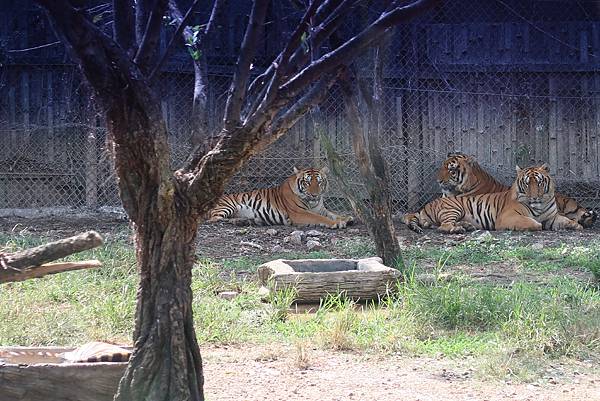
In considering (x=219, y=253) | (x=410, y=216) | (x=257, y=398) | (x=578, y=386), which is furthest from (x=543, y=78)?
(x=257, y=398)

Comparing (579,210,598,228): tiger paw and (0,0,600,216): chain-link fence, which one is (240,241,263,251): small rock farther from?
(579,210,598,228): tiger paw

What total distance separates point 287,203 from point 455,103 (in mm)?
2694

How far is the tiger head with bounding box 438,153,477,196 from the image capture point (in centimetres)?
1163

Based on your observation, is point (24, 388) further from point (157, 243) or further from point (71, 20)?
point (71, 20)

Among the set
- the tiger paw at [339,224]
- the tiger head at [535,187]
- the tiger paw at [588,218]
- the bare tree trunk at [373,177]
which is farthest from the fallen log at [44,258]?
the tiger paw at [588,218]

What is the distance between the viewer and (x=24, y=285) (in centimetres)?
668

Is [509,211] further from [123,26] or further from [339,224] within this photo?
[123,26]

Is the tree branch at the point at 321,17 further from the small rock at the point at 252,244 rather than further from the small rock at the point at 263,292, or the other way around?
the small rock at the point at 252,244

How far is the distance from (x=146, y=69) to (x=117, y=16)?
0.24 meters

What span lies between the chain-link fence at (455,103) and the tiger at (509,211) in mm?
643

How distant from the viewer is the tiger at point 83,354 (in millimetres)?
3750

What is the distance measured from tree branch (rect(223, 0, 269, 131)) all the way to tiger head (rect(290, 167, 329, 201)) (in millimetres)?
8087

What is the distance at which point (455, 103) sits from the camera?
11758mm

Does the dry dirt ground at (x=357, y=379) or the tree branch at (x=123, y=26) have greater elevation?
the tree branch at (x=123, y=26)
